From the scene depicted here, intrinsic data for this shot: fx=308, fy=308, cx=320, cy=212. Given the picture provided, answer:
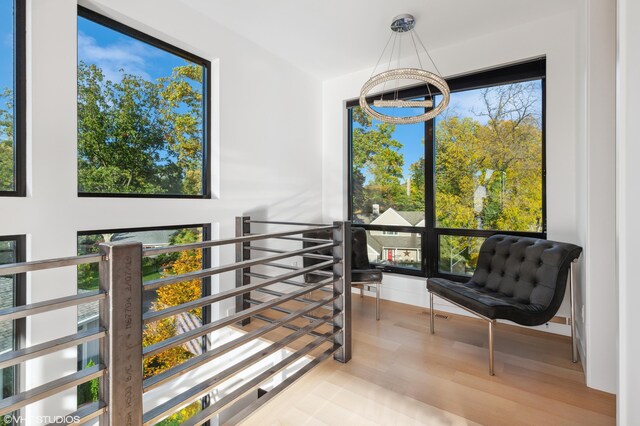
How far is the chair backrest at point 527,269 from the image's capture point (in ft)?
7.29

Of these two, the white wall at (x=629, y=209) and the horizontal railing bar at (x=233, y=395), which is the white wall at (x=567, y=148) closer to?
the white wall at (x=629, y=209)

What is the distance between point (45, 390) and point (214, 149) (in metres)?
2.16

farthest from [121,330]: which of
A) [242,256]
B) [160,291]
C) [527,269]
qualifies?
[527,269]

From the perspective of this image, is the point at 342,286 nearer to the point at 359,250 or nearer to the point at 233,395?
the point at 233,395

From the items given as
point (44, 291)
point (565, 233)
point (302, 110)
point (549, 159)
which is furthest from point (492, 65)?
point (44, 291)

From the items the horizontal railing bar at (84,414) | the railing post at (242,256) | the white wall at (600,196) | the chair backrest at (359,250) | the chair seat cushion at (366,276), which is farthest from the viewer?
the chair backrest at (359,250)

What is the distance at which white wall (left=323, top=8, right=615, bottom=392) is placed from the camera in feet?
6.16

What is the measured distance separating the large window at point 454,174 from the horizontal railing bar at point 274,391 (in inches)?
72.7

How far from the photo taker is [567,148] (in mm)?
2658

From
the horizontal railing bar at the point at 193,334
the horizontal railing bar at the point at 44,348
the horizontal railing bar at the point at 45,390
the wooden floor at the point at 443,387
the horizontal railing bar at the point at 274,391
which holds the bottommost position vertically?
the wooden floor at the point at 443,387

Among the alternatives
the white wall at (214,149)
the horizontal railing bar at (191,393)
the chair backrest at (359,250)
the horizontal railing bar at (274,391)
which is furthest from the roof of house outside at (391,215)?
the horizontal railing bar at (191,393)

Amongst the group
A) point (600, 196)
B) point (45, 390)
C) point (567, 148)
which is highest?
point (567, 148)

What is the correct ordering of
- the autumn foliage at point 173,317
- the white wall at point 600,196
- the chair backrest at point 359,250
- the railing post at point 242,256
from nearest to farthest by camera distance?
the white wall at point 600,196 → the autumn foliage at point 173,317 → the railing post at point 242,256 → the chair backrest at point 359,250

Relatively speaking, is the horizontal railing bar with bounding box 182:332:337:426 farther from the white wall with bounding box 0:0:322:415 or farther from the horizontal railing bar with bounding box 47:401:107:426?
the white wall with bounding box 0:0:322:415
